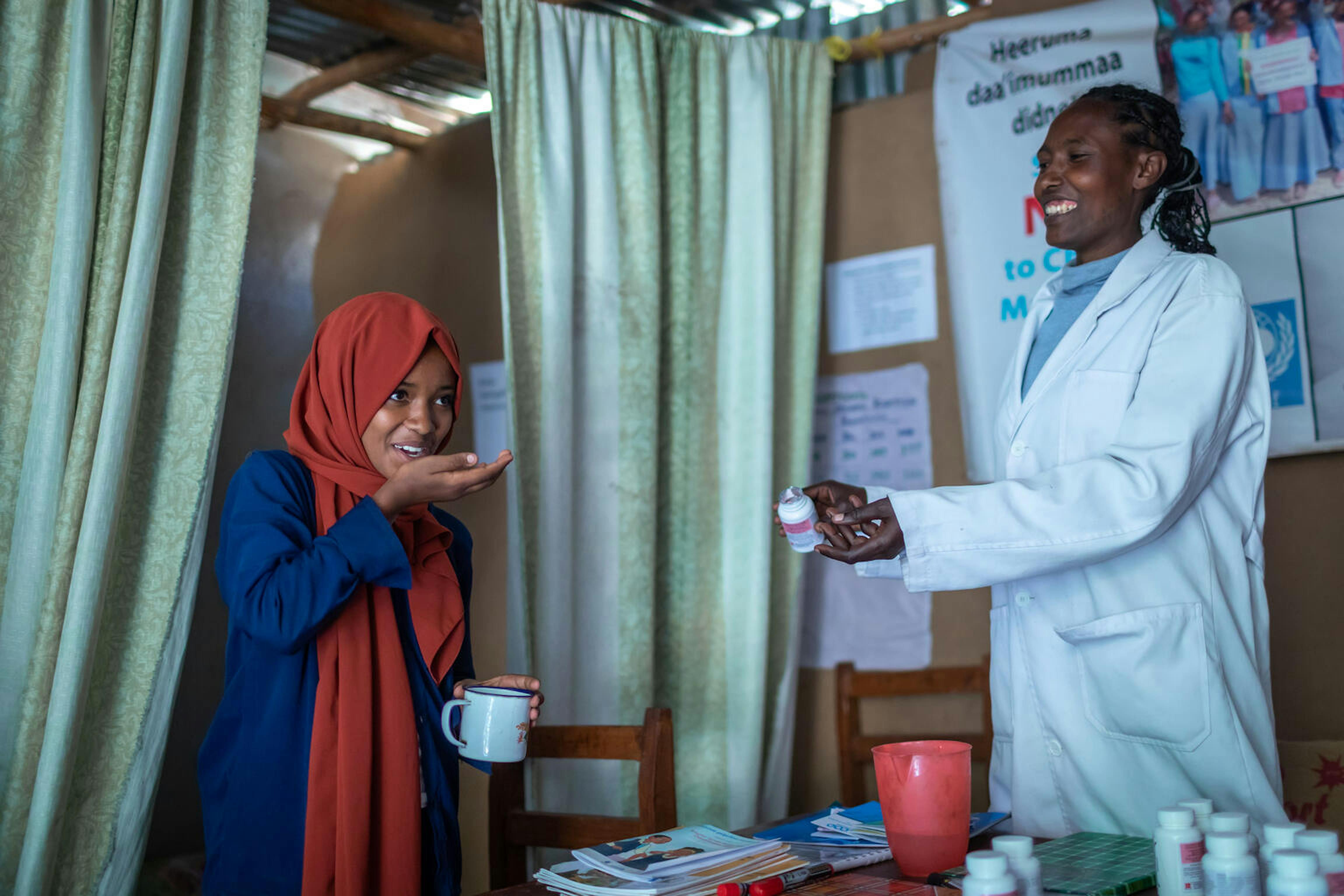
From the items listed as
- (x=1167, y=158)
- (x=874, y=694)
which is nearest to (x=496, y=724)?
(x=1167, y=158)

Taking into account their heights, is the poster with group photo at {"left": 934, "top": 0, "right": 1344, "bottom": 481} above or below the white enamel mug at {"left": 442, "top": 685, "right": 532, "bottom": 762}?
above

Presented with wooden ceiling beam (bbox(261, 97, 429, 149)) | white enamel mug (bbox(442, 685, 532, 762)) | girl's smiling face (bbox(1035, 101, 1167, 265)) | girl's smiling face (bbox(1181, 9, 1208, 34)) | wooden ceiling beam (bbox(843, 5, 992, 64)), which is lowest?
white enamel mug (bbox(442, 685, 532, 762))

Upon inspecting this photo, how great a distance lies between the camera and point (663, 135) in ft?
9.84

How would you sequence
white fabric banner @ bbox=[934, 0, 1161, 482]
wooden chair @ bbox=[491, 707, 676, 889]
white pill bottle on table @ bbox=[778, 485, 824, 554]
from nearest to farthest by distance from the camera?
white pill bottle on table @ bbox=[778, 485, 824, 554] < wooden chair @ bbox=[491, 707, 676, 889] < white fabric banner @ bbox=[934, 0, 1161, 482]

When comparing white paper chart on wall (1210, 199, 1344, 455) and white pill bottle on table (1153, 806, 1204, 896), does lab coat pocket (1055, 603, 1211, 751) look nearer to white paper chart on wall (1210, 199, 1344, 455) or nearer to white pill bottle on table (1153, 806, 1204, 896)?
white pill bottle on table (1153, 806, 1204, 896)

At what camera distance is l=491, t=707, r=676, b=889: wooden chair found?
2078 millimetres

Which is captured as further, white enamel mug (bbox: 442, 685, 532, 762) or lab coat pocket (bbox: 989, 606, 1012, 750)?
lab coat pocket (bbox: 989, 606, 1012, 750)

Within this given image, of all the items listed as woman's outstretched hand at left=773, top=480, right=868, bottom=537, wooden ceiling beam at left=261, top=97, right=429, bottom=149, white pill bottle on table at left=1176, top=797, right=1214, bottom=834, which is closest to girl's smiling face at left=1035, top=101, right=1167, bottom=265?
woman's outstretched hand at left=773, top=480, right=868, bottom=537

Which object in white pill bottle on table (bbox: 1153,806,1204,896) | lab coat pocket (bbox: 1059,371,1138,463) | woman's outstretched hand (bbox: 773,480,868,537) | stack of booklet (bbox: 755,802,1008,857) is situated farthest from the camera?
woman's outstretched hand (bbox: 773,480,868,537)

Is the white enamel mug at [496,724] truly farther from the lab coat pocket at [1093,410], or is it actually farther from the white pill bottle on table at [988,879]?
the lab coat pocket at [1093,410]

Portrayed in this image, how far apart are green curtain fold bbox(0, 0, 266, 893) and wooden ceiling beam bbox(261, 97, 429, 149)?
95cm

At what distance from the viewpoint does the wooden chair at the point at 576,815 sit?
81.8 inches

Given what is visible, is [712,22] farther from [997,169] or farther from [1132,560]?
[1132,560]

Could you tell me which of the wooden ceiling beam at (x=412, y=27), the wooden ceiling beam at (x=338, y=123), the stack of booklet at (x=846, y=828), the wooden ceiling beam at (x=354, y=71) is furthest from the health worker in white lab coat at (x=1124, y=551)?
the wooden ceiling beam at (x=338, y=123)
